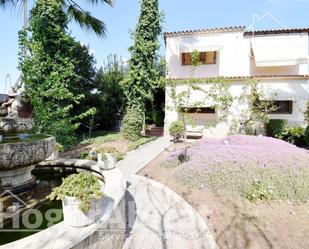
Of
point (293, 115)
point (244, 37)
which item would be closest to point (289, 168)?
point (293, 115)

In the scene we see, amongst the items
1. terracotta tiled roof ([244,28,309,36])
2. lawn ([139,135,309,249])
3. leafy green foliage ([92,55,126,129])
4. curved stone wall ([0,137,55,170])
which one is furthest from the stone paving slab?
terracotta tiled roof ([244,28,309,36])

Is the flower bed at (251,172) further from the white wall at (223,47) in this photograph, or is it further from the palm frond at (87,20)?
the white wall at (223,47)

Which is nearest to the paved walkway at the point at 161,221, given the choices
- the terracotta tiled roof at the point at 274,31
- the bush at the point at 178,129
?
the bush at the point at 178,129

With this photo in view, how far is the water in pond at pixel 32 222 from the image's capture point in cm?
425

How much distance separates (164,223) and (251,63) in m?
20.4

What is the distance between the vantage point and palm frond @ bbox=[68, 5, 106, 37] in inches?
564

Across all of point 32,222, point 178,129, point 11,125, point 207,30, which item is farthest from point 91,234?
point 207,30

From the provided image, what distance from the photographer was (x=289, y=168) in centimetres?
785

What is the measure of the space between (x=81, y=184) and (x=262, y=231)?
4.35 m

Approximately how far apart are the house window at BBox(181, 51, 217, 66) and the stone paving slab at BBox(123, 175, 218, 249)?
61.9 ft

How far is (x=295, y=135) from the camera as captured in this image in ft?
54.4

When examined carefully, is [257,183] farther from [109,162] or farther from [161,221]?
[109,162]

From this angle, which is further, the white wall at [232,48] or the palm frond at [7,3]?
the white wall at [232,48]

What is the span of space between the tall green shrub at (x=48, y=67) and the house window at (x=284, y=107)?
58.4 ft
